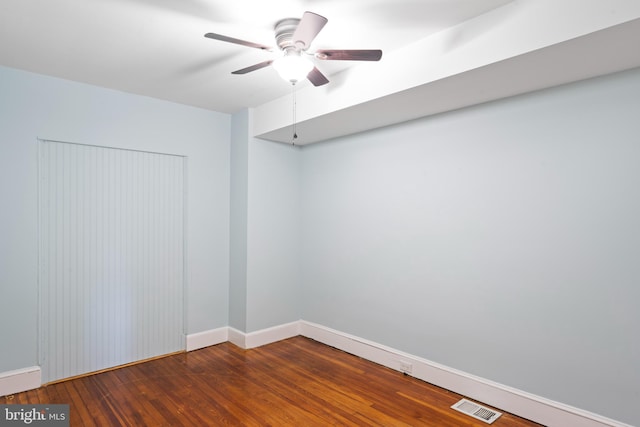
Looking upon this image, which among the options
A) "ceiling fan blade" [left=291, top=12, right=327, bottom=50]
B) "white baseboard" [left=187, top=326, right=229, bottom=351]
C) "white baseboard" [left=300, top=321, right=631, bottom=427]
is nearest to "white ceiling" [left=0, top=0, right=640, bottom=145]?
"ceiling fan blade" [left=291, top=12, right=327, bottom=50]

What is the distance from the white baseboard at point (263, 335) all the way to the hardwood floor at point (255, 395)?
0.30 m

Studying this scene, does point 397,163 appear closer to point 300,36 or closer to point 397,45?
point 397,45

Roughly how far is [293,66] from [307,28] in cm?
28

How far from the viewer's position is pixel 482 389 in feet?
9.19

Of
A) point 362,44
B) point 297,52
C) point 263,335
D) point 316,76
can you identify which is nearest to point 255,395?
point 263,335

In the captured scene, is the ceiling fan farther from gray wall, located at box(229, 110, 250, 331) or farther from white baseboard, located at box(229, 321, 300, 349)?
white baseboard, located at box(229, 321, 300, 349)

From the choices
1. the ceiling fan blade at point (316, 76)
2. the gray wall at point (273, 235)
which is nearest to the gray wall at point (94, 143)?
the gray wall at point (273, 235)

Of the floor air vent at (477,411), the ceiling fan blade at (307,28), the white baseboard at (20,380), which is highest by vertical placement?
the ceiling fan blade at (307,28)

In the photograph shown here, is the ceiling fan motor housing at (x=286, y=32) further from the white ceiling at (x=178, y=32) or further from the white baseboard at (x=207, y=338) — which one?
the white baseboard at (x=207, y=338)

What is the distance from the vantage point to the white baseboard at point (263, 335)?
4.00m

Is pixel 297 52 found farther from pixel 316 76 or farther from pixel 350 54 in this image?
pixel 350 54

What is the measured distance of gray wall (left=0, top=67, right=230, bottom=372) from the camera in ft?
9.66

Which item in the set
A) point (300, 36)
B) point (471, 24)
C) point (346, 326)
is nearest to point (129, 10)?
point (300, 36)

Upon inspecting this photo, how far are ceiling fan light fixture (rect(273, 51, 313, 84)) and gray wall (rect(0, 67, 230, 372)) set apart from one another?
6.73 ft
